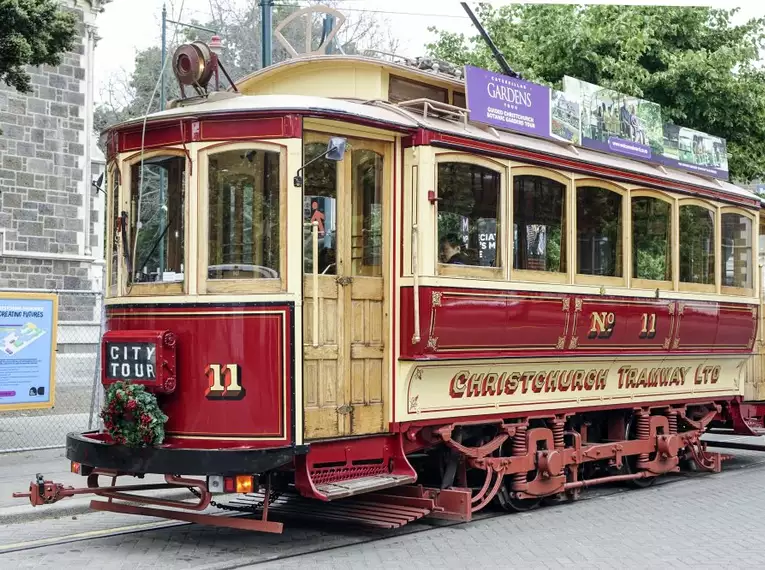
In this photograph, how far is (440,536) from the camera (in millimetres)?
8633

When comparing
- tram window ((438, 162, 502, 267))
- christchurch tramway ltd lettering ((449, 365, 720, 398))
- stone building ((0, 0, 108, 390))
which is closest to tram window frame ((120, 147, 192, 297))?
tram window ((438, 162, 502, 267))

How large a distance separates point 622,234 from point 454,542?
3.83 meters

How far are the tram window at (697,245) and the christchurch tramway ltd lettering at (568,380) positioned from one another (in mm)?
1028

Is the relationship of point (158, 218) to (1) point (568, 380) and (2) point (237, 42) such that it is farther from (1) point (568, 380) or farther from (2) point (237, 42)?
(2) point (237, 42)

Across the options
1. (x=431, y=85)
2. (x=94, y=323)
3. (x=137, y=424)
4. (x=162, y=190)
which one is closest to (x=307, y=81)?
(x=431, y=85)

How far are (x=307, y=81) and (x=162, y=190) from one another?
69.5 inches

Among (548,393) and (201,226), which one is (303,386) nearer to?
(201,226)

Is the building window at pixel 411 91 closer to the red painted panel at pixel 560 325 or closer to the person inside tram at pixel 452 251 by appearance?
the person inside tram at pixel 452 251

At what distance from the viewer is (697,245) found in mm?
11945

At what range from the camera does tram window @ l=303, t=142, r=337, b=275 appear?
316 inches

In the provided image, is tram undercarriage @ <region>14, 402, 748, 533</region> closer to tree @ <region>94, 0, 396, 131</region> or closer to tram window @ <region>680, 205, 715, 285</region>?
tram window @ <region>680, 205, 715, 285</region>

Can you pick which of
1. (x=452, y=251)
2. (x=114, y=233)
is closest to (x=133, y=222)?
(x=114, y=233)

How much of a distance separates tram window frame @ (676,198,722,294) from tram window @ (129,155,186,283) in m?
5.80

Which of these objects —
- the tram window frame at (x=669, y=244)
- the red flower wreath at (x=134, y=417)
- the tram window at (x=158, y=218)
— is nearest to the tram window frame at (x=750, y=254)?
the tram window frame at (x=669, y=244)
